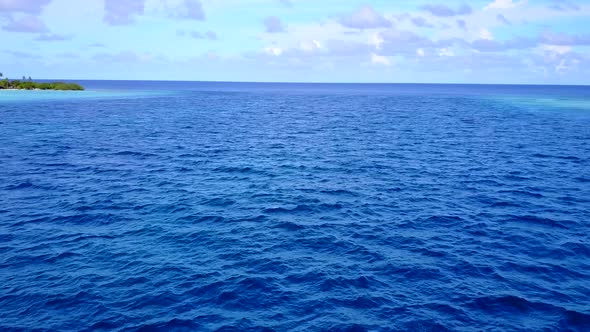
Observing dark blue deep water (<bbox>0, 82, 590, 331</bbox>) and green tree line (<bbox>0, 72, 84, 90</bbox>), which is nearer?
dark blue deep water (<bbox>0, 82, 590, 331</bbox>)

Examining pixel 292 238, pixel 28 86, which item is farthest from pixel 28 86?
pixel 292 238

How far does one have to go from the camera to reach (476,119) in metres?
104

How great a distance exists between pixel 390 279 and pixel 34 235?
25.3 meters

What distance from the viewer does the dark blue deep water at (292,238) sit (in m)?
21.6

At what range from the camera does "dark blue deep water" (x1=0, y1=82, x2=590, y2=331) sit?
2159 cm

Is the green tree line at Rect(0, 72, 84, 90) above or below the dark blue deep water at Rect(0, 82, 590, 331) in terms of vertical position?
above

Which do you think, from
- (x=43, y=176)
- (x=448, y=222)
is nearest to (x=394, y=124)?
(x=448, y=222)

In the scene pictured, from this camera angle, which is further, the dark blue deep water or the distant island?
the distant island

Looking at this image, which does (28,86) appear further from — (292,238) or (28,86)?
(292,238)

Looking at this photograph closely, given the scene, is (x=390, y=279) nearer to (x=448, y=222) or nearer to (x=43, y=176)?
(x=448, y=222)

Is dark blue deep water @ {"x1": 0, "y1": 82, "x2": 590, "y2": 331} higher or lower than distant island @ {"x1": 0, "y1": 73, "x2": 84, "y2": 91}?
lower

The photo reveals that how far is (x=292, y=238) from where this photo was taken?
30.9 m

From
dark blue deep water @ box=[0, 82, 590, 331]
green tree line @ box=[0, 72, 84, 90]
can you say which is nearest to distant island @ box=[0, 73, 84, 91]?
green tree line @ box=[0, 72, 84, 90]

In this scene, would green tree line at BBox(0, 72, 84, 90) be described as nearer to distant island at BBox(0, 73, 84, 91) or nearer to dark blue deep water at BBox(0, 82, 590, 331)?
distant island at BBox(0, 73, 84, 91)
